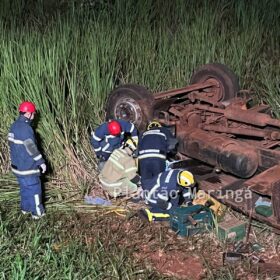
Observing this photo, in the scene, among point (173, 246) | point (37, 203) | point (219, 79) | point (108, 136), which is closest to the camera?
point (173, 246)

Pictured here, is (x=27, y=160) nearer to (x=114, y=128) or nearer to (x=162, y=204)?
(x=114, y=128)

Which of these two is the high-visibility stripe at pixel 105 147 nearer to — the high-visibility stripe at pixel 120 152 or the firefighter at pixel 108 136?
the firefighter at pixel 108 136

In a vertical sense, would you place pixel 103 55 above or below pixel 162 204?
above

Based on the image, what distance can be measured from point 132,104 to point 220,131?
121cm

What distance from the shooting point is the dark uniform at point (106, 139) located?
6.00 metres

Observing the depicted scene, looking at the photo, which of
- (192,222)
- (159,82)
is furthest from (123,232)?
(159,82)

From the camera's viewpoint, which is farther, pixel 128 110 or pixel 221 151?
pixel 128 110

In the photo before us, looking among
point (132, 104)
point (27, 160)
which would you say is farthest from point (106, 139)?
point (27, 160)

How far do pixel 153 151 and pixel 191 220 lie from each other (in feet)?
3.25

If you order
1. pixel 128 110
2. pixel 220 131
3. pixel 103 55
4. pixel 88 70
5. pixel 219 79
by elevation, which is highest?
pixel 103 55

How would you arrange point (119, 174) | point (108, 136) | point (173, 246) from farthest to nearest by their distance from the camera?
1. point (108, 136)
2. point (119, 174)
3. point (173, 246)

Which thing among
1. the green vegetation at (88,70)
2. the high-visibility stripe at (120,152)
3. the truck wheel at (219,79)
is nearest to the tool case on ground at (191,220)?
the green vegetation at (88,70)

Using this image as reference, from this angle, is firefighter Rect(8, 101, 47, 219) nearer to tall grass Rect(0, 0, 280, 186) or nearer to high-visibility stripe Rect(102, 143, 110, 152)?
tall grass Rect(0, 0, 280, 186)

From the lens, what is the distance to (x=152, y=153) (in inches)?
219
